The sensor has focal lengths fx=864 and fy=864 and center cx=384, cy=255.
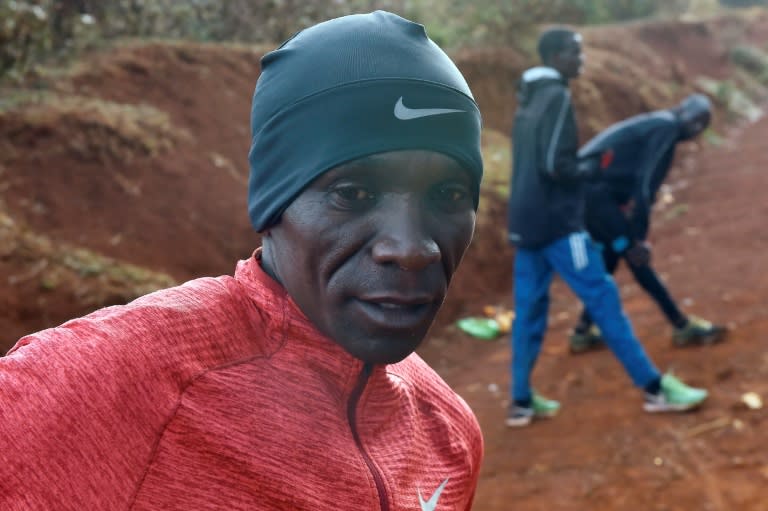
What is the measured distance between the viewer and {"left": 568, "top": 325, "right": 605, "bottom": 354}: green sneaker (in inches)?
254

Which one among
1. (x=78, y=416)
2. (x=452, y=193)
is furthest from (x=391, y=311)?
(x=78, y=416)

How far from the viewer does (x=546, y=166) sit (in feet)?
16.5

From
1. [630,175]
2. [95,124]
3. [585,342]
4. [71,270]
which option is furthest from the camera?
[95,124]

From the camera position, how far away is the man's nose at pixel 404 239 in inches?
49.8

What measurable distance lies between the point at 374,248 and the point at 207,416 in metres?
0.34

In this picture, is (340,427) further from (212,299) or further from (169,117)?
(169,117)

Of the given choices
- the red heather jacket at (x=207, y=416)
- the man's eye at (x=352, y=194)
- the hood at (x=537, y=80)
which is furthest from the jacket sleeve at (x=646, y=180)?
the man's eye at (x=352, y=194)

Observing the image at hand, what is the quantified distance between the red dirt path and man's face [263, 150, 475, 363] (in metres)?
3.36

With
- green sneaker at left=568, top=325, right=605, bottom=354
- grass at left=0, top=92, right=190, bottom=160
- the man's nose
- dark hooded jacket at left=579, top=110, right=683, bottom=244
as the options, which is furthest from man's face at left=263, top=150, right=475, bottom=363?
grass at left=0, top=92, right=190, bottom=160

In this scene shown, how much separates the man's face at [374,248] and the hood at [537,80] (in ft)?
12.7

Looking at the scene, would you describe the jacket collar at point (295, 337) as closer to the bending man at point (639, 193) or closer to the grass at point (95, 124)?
the bending man at point (639, 193)

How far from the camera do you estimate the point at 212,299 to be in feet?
4.32

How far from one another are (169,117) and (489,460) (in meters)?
4.68

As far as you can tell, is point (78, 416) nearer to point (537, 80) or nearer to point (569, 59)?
point (537, 80)
